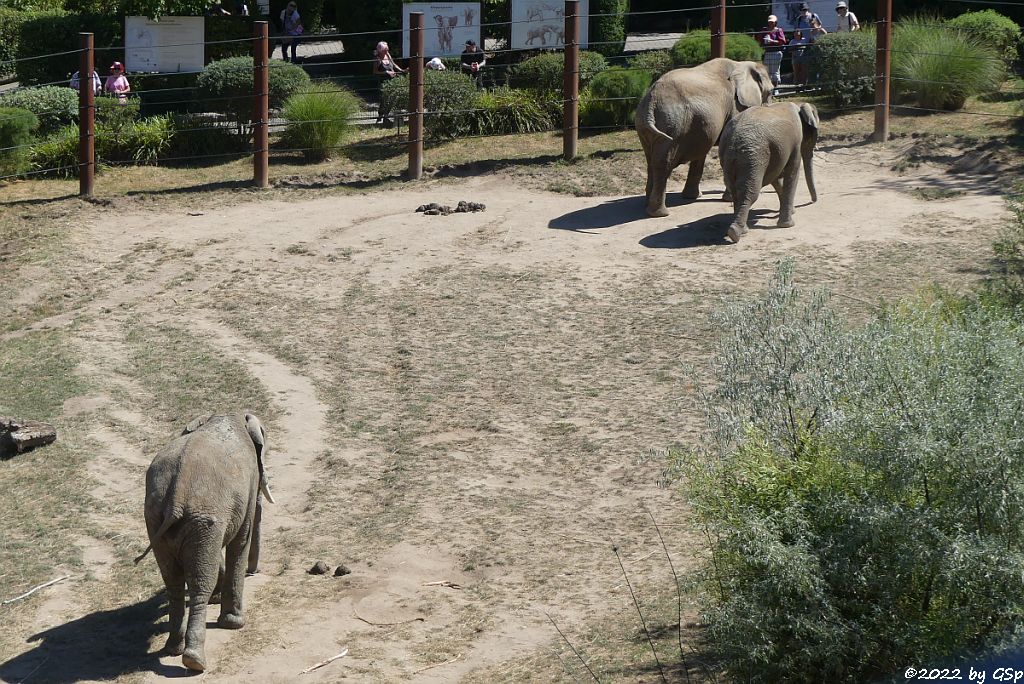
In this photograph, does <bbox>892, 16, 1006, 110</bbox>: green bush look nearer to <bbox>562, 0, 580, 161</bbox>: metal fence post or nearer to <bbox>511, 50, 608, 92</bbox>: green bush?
<bbox>562, 0, 580, 161</bbox>: metal fence post

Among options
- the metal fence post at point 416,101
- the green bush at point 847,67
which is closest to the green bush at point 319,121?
the metal fence post at point 416,101

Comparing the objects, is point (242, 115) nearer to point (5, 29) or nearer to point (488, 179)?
point (488, 179)

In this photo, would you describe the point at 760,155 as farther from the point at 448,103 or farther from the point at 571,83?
the point at 448,103

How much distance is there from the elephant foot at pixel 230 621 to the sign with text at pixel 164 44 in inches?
531

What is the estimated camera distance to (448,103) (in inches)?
775

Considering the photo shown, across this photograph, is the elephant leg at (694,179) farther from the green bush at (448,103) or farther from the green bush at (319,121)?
the green bush at (319,121)

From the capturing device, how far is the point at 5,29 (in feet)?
90.6

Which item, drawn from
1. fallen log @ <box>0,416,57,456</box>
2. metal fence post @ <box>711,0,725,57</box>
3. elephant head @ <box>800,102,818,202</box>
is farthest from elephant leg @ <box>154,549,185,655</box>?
metal fence post @ <box>711,0,725,57</box>

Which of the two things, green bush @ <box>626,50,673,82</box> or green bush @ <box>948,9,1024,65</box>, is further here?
green bush @ <box>948,9,1024,65</box>

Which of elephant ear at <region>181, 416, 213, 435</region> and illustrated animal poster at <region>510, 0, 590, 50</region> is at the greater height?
illustrated animal poster at <region>510, 0, 590, 50</region>

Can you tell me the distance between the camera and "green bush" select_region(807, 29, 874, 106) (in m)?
19.2

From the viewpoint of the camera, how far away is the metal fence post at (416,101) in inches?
701

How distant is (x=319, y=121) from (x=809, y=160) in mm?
6793

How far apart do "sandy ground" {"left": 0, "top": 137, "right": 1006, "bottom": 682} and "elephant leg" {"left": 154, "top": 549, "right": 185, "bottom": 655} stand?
0.61 ft
